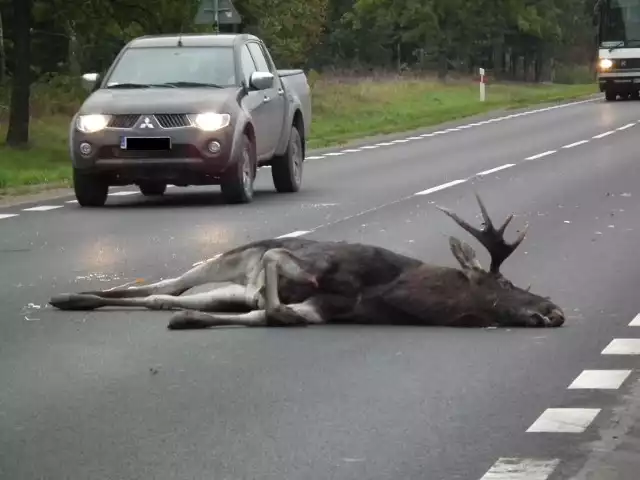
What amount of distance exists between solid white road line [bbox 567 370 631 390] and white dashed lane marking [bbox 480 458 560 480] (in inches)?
64.0

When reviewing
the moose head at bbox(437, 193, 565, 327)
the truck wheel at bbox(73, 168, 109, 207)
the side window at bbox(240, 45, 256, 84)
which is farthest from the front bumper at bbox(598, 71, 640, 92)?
the moose head at bbox(437, 193, 565, 327)

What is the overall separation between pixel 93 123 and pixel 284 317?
9.63 meters

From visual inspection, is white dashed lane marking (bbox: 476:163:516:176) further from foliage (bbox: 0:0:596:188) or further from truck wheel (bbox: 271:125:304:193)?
foliage (bbox: 0:0:596:188)

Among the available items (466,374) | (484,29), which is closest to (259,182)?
(466,374)

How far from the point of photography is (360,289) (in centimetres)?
972

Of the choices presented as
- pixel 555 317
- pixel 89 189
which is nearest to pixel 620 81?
pixel 89 189

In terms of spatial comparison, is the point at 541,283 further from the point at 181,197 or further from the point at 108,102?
the point at 181,197

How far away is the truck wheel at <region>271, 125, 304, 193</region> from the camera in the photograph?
2152 cm

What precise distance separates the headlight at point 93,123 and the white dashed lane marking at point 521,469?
12891 millimetres

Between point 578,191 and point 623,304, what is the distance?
9782mm

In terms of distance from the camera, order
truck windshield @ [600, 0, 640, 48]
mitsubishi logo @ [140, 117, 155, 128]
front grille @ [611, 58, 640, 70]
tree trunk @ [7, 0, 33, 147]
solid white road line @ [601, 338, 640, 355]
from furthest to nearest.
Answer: front grille @ [611, 58, 640, 70]
truck windshield @ [600, 0, 640, 48]
tree trunk @ [7, 0, 33, 147]
mitsubishi logo @ [140, 117, 155, 128]
solid white road line @ [601, 338, 640, 355]

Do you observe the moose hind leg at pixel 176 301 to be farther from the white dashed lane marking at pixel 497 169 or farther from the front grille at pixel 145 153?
the white dashed lane marking at pixel 497 169

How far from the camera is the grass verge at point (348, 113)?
87.8 ft

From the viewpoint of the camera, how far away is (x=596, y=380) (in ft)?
27.6
